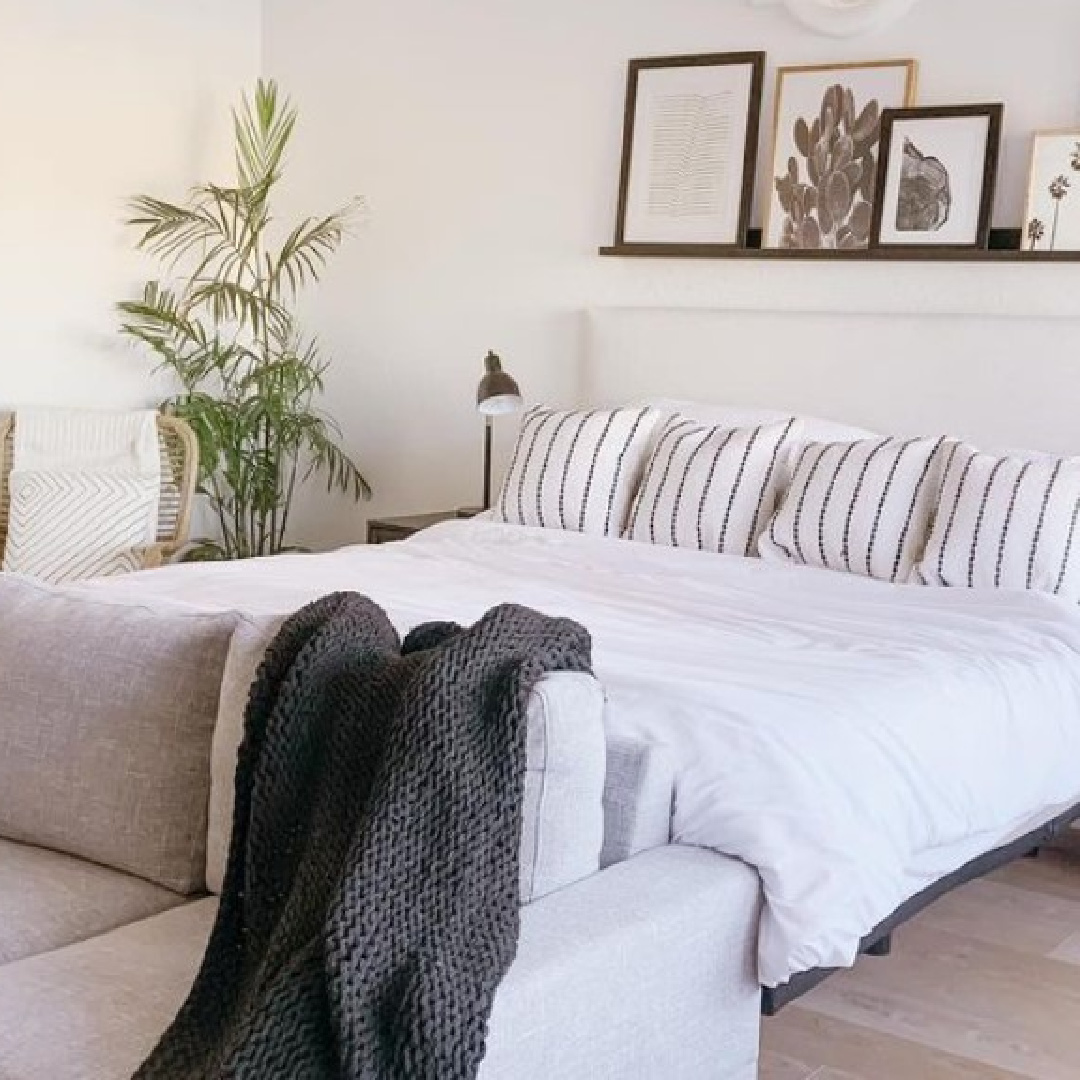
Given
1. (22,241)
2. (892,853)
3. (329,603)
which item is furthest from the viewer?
(22,241)

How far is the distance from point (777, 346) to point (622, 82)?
101cm

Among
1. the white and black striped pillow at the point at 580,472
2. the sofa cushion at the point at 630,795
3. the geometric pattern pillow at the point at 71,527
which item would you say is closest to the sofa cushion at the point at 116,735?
the sofa cushion at the point at 630,795

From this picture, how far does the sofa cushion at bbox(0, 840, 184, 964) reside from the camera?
210cm

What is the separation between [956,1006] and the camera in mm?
3018

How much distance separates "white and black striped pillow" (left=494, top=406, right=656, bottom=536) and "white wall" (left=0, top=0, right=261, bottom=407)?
1.59m

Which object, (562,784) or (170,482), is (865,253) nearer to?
(170,482)

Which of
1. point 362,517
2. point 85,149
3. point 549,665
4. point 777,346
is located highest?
point 85,149

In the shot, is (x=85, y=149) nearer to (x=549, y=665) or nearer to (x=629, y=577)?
(x=629, y=577)

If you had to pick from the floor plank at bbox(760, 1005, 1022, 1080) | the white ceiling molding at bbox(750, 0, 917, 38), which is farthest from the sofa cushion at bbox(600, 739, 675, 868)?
the white ceiling molding at bbox(750, 0, 917, 38)

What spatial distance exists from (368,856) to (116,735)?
789 millimetres

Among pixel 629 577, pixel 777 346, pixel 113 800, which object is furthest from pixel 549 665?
pixel 777 346

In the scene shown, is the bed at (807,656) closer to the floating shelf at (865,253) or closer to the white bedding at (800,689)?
the white bedding at (800,689)

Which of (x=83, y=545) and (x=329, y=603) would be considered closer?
(x=329, y=603)

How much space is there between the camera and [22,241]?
16.3ft
